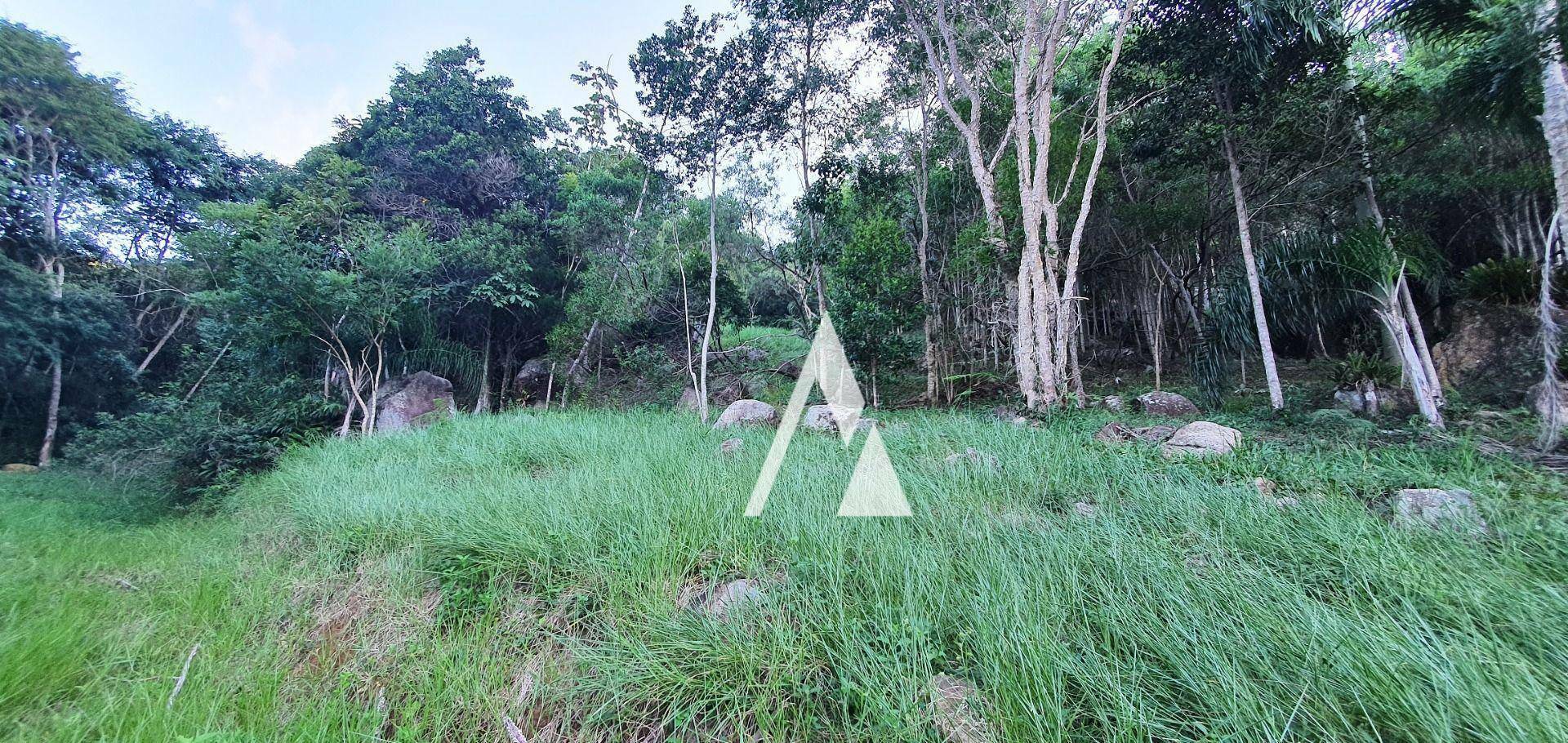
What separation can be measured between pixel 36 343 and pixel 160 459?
18.9 ft

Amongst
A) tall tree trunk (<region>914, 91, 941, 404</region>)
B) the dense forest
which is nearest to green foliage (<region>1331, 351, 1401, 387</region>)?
the dense forest

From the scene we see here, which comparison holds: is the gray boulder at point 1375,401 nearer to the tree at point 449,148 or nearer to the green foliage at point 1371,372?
the green foliage at point 1371,372

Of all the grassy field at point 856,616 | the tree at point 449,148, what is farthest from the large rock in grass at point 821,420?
the tree at point 449,148

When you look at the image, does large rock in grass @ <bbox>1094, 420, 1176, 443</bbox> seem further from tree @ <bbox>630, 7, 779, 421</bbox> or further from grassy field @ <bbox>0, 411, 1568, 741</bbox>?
tree @ <bbox>630, 7, 779, 421</bbox>

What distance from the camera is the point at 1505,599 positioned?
1.38m

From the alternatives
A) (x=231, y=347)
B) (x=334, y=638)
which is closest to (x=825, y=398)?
(x=334, y=638)

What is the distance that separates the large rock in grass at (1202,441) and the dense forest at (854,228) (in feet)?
4.14

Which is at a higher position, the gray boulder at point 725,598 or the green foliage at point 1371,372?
the green foliage at point 1371,372

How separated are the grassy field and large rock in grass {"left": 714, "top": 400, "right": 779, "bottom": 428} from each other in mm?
2882

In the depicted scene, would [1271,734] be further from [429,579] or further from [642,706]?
[429,579]

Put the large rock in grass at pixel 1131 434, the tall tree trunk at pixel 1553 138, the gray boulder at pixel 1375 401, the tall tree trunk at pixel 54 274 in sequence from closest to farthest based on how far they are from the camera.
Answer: the tall tree trunk at pixel 1553 138 → the large rock in grass at pixel 1131 434 → the gray boulder at pixel 1375 401 → the tall tree trunk at pixel 54 274

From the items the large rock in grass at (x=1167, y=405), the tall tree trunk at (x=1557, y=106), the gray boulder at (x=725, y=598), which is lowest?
the gray boulder at (x=725, y=598)

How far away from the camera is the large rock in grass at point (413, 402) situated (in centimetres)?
932

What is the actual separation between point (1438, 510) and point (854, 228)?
683 cm
